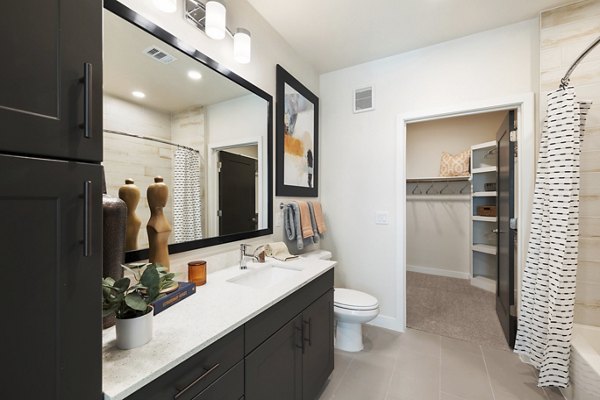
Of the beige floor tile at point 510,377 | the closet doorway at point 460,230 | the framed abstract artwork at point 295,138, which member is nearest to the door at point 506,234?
the closet doorway at point 460,230

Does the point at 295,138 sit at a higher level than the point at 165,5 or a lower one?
lower

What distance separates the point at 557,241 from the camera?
5.29 ft

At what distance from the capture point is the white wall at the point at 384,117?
7.02 ft

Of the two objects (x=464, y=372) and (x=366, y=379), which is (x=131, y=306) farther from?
(x=464, y=372)

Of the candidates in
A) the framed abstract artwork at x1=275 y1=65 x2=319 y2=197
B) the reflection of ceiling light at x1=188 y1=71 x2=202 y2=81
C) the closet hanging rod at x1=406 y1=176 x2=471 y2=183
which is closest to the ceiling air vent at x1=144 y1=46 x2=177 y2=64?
the reflection of ceiling light at x1=188 y1=71 x2=202 y2=81

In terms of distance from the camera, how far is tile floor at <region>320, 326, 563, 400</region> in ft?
5.55

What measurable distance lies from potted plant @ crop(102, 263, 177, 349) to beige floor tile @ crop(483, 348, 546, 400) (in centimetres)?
215

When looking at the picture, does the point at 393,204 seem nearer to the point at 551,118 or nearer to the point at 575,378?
the point at 551,118

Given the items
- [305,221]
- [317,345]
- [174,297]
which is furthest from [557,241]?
[174,297]

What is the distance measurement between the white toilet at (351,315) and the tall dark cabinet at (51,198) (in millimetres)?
1766

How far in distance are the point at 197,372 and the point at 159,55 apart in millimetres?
1400

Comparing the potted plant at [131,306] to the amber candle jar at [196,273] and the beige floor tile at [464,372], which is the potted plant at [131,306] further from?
the beige floor tile at [464,372]

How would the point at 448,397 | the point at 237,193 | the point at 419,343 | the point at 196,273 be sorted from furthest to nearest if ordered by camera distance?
the point at 419,343
the point at 237,193
the point at 448,397
the point at 196,273

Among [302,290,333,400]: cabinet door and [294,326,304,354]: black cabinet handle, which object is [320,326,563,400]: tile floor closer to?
[302,290,333,400]: cabinet door
